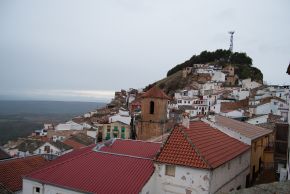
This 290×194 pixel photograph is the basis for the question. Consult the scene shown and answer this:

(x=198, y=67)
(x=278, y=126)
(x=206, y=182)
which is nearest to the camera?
(x=206, y=182)

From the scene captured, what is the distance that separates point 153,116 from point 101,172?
1918cm

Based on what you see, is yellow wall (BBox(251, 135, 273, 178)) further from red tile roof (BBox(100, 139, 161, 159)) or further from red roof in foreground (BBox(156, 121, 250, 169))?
red tile roof (BBox(100, 139, 161, 159))

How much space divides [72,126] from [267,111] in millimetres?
40203

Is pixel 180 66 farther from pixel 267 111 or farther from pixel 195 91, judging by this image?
pixel 267 111

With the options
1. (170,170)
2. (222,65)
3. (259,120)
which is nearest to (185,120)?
(170,170)

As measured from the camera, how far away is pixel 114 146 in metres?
23.7

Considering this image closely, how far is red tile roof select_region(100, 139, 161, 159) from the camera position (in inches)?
848

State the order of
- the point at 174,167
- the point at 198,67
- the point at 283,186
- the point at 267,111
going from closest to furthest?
the point at 283,186 → the point at 174,167 → the point at 267,111 → the point at 198,67

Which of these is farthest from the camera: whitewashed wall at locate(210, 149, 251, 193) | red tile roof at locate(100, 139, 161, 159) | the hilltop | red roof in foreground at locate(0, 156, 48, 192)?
the hilltop

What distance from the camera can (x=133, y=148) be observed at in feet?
75.4

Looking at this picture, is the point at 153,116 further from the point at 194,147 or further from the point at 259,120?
the point at 194,147

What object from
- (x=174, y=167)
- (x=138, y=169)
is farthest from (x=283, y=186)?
(x=138, y=169)

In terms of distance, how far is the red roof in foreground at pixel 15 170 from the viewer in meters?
23.3

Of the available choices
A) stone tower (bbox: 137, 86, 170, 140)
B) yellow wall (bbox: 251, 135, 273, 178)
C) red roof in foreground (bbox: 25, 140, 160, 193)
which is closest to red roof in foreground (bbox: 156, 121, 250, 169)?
red roof in foreground (bbox: 25, 140, 160, 193)
